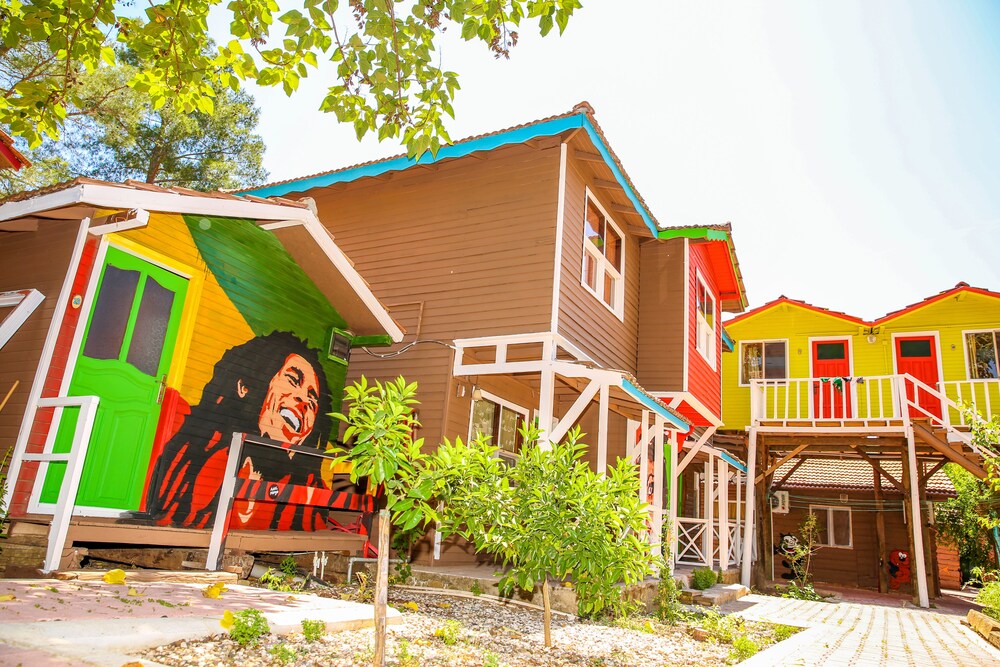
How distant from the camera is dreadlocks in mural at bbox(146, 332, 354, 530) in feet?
23.6

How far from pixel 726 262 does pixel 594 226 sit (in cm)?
503

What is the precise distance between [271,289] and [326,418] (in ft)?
6.52

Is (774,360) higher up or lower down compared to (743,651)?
higher up

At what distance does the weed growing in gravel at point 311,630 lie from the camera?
4.07 meters

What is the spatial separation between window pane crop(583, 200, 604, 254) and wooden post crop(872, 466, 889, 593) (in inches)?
478

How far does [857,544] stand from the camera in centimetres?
2038

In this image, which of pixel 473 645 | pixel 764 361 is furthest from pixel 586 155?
pixel 764 361

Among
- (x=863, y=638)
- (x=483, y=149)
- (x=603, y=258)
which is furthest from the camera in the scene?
(x=603, y=258)

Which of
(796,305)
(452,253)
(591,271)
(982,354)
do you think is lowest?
(452,253)

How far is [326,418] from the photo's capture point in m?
9.37

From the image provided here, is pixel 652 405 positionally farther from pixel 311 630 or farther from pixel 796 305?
pixel 796 305

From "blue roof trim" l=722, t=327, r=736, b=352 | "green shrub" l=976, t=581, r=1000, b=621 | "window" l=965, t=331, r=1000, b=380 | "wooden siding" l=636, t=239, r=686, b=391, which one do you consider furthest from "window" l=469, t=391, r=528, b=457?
"window" l=965, t=331, r=1000, b=380

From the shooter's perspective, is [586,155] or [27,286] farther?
[586,155]

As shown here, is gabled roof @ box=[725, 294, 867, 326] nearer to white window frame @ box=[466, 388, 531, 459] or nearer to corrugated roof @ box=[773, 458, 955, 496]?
corrugated roof @ box=[773, 458, 955, 496]
